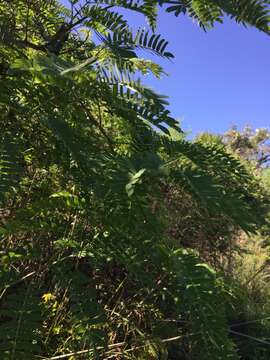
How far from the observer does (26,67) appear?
3.43ft

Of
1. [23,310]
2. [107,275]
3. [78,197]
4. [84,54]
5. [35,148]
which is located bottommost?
[23,310]

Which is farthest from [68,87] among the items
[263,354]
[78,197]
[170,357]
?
[263,354]

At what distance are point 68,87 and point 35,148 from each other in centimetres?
48

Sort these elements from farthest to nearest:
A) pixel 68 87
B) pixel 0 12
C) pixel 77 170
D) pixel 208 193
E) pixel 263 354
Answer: pixel 263 354, pixel 0 12, pixel 77 170, pixel 68 87, pixel 208 193

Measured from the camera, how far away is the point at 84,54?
2061 millimetres

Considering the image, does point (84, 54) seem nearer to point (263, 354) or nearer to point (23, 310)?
point (23, 310)

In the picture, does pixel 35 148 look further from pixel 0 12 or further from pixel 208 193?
pixel 208 193

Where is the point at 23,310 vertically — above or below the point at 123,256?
below

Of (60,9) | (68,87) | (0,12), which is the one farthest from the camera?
(60,9)

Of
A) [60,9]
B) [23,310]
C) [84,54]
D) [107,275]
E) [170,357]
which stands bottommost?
[170,357]

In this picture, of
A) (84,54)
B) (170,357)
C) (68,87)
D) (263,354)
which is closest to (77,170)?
(68,87)

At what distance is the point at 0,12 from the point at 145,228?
1274 mm

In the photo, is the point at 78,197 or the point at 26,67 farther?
the point at 78,197

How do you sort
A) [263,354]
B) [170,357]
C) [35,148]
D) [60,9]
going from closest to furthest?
[35,148]
[60,9]
[170,357]
[263,354]
